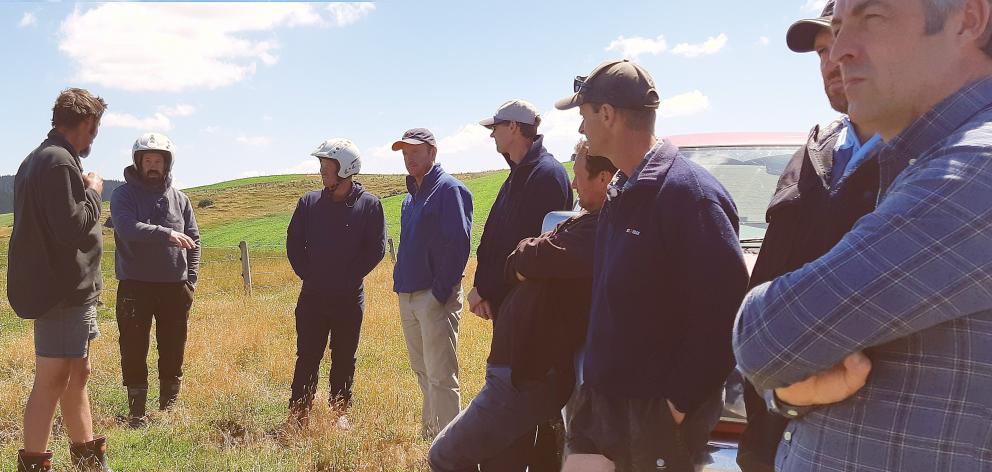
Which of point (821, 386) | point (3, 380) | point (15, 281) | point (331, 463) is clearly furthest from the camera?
point (3, 380)

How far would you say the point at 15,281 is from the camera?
3.86 m

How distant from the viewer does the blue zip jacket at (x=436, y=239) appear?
4.81 meters

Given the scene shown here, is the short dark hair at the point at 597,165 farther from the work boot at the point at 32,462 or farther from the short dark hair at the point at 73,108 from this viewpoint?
the work boot at the point at 32,462

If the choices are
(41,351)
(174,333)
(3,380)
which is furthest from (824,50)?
(3,380)

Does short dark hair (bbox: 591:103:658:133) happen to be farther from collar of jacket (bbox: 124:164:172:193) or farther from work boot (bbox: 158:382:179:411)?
work boot (bbox: 158:382:179:411)

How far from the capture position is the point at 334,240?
212 inches

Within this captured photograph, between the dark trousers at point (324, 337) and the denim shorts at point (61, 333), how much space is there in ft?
5.18

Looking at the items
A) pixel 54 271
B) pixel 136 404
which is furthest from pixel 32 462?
pixel 136 404

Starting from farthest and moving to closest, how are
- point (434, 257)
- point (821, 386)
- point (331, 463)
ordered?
1. point (434, 257)
2. point (331, 463)
3. point (821, 386)

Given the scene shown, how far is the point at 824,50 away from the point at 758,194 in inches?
85.8

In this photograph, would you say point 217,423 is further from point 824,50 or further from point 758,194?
point 824,50

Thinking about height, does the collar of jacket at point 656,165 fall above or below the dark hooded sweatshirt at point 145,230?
above

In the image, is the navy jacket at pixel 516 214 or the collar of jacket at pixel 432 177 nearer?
the navy jacket at pixel 516 214

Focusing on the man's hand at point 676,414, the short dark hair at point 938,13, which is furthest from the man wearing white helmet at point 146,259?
the short dark hair at point 938,13
